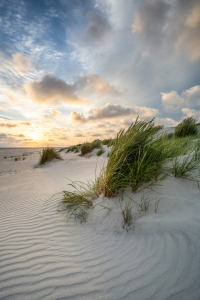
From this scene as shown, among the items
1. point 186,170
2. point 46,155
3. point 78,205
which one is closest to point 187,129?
point 186,170

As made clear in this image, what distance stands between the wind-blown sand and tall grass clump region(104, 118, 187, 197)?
0.25 meters

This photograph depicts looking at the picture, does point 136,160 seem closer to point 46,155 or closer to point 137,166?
point 137,166

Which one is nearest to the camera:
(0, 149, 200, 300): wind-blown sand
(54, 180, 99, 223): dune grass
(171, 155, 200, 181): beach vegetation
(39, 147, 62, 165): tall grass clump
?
(0, 149, 200, 300): wind-blown sand

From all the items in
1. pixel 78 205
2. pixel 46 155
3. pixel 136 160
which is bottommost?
pixel 78 205

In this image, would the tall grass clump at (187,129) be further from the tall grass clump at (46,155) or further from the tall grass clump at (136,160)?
the tall grass clump at (46,155)

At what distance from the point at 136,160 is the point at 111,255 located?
1.52 m

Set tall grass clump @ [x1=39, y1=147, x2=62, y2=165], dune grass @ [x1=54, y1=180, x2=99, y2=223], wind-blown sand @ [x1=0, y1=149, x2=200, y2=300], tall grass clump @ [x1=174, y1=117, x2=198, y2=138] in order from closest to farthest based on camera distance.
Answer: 1. wind-blown sand @ [x1=0, y1=149, x2=200, y2=300]
2. dune grass @ [x1=54, y1=180, x2=99, y2=223]
3. tall grass clump @ [x1=174, y1=117, x2=198, y2=138]
4. tall grass clump @ [x1=39, y1=147, x2=62, y2=165]

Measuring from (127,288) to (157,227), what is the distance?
0.73m

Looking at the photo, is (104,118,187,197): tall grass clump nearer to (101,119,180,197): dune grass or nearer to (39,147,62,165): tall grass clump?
(101,119,180,197): dune grass

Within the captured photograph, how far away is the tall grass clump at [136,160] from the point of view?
2.23 metres

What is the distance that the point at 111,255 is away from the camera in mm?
1458

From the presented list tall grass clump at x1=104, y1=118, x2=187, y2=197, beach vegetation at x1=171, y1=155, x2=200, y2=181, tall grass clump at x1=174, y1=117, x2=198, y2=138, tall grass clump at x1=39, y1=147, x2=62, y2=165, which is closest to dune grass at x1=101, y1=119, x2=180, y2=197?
tall grass clump at x1=104, y1=118, x2=187, y2=197

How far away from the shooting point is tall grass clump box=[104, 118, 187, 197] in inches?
87.9

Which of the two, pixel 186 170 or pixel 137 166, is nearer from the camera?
pixel 186 170
